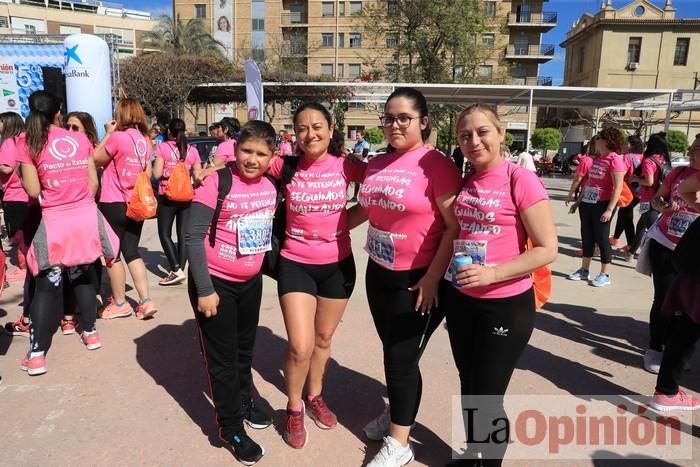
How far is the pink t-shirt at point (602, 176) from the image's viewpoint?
18.5ft

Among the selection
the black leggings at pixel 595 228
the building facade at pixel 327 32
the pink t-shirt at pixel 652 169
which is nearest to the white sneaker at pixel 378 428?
the black leggings at pixel 595 228

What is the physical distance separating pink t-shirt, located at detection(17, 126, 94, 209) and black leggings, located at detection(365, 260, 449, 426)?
243 centimetres

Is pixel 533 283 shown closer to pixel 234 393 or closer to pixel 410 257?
pixel 410 257

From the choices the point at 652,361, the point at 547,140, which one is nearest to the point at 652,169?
the point at 652,361

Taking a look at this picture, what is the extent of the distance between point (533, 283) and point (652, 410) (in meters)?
1.62

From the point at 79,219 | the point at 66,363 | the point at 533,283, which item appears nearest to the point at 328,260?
the point at 533,283

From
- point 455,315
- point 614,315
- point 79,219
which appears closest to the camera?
point 455,315

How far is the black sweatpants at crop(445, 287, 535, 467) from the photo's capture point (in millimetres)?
2209

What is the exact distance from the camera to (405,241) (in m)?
2.38

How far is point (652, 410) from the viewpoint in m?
3.16

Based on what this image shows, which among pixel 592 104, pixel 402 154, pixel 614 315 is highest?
pixel 592 104

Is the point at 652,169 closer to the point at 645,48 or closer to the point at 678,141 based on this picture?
the point at 678,141

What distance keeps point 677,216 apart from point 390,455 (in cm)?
280

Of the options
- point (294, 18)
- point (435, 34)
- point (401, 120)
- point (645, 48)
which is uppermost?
point (294, 18)
